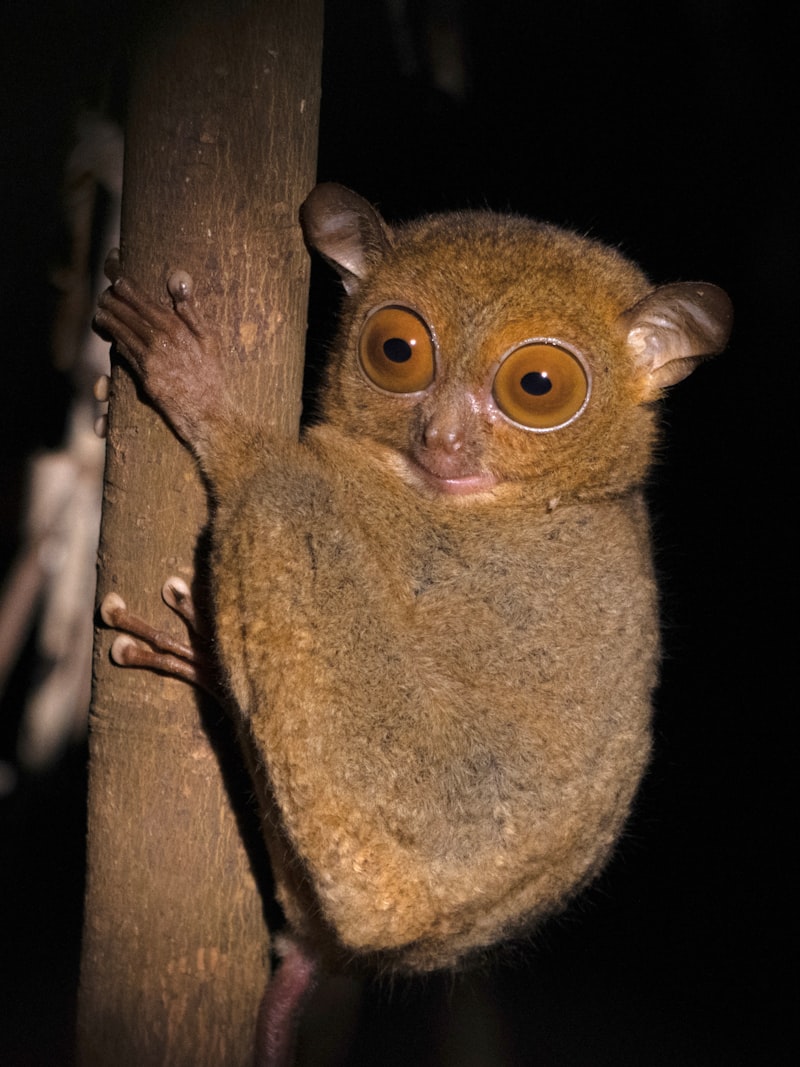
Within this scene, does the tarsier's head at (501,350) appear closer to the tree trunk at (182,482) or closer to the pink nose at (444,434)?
the pink nose at (444,434)

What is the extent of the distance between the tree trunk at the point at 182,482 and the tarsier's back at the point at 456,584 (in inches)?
4.8

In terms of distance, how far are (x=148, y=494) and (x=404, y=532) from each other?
495mm

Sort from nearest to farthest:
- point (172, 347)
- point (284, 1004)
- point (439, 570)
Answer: point (172, 347)
point (439, 570)
point (284, 1004)

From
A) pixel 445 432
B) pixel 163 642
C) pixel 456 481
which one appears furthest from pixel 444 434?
pixel 163 642

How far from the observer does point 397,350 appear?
6.68ft

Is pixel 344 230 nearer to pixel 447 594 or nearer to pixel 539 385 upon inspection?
pixel 539 385

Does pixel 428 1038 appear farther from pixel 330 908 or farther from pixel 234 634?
pixel 234 634

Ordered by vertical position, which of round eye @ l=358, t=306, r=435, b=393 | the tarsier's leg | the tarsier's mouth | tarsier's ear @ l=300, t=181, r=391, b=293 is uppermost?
tarsier's ear @ l=300, t=181, r=391, b=293

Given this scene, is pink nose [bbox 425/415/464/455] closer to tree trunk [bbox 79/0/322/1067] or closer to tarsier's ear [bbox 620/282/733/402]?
tree trunk [bbox 79/0/322/1067]

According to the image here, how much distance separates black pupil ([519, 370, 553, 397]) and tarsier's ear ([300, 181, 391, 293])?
1.53 feet

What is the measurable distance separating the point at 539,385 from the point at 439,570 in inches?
15.8

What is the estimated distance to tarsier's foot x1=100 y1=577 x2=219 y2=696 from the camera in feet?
5.97

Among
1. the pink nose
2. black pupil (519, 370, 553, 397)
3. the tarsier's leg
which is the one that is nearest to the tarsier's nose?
the pink nose

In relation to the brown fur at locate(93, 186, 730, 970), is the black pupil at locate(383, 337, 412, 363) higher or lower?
higher
